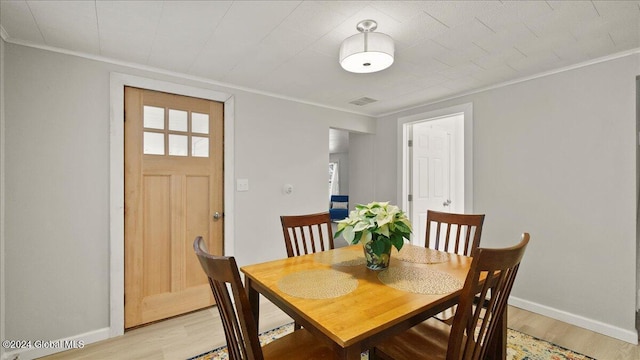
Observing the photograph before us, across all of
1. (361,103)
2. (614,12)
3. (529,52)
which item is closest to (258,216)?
(361,103)

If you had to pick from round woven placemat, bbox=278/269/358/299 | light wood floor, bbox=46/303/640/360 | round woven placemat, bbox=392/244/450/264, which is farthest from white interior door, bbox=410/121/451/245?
round woven placemat, bbox=278/269/358/299

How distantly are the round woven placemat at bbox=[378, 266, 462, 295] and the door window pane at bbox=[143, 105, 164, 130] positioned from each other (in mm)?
2263

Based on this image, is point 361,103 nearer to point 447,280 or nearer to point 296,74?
point 296,74

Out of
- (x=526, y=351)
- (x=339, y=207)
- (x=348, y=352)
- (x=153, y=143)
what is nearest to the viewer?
(x=348, y=352)

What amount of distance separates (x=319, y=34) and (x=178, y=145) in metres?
1.63

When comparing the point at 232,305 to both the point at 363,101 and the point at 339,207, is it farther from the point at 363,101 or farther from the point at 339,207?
the point at 339,207

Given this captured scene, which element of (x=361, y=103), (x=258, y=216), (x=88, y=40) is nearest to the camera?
(x=88, y=40)

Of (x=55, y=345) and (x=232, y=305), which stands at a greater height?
(x=232, y=305)

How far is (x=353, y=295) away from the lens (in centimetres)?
119

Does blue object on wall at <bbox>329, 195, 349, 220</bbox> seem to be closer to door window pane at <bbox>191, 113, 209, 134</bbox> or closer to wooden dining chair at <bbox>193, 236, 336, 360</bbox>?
door window pane at <bbox>191, 113, 209, 134</bbox>

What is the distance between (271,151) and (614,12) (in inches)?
109

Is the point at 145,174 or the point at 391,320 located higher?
the point at 145,174

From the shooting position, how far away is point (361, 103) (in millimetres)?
3467

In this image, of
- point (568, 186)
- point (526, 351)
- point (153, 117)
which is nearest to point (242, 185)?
point (153, 117)
